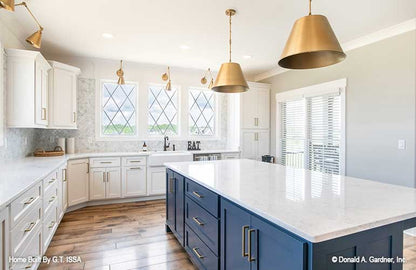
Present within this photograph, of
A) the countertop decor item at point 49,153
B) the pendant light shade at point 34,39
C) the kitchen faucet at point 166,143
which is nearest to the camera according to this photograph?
the pendant light shade at point 34,39

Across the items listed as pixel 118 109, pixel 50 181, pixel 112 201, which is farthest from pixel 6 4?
pixel 112 201

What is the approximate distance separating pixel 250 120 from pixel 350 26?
2683mm

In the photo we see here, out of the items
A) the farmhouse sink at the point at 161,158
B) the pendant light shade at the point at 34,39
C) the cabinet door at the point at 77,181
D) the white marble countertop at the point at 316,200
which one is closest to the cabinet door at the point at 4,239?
the white marble countertop at the point at 316,200

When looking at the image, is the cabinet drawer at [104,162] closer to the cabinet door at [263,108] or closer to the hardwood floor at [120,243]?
the hardwood floor at [120,243]

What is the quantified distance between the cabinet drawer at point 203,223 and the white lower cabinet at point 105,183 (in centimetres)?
231

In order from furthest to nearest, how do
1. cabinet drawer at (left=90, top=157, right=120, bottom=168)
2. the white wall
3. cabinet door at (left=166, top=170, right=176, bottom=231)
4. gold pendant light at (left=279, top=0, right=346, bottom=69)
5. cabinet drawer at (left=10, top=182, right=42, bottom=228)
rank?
cabinet drawer at (left=90, top=157, right=120, bottom=168) → the white wall → cabinet door at (left=166, top=170, right=176, bottom=231) → cabinet drawer at (left=10, top=182, right=42, bottom=228) → gold pendant light at (left=279, top=0, right=346, bottom=69)

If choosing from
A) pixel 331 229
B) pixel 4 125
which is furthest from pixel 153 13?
pixel 331 229

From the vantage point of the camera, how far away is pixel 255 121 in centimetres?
550

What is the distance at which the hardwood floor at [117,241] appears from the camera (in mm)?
2359

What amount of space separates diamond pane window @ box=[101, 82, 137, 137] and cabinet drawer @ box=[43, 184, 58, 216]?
82.1 inches

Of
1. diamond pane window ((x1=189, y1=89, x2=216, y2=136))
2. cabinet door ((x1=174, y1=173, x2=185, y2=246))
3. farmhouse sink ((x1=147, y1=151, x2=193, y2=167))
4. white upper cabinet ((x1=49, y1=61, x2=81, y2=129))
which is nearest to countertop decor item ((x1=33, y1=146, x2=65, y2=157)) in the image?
white upper cabinet ((x1=49, y1=61, x2=81, y2=129))

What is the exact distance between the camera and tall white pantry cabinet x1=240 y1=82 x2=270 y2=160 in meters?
5.40

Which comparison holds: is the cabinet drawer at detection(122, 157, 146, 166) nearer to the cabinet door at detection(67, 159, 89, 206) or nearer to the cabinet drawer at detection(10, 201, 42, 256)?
the cabinet door at detection(67, 159, 89, 206)

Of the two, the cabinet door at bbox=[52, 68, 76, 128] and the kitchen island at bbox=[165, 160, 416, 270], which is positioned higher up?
the cabinet door at bbox=[52, 68, 76, 128]
